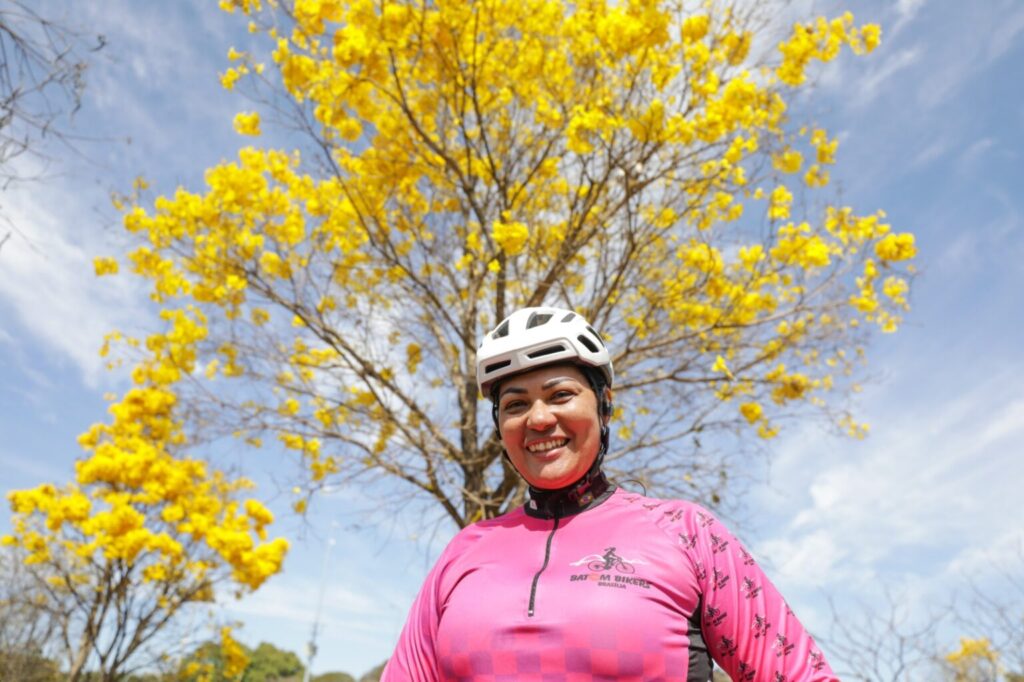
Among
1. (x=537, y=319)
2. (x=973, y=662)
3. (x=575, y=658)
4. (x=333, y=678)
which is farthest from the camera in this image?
(x=333, y=678)

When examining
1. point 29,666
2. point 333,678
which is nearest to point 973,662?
point 29,666

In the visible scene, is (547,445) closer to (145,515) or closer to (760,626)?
(760,626)

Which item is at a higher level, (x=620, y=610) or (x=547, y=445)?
(x=547, y=445)

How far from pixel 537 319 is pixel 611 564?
84 centimetres

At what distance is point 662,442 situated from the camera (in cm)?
738

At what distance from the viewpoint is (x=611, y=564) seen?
1.70m

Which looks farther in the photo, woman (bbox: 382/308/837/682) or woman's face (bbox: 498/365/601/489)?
woman's face (bbox: 498/365/601/489)

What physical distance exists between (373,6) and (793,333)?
5140 mm

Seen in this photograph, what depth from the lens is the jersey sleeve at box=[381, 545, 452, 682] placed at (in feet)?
6.20

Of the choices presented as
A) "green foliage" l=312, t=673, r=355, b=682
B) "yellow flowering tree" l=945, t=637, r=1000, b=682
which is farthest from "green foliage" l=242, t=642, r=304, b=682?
"yellow flowering tree" l=945, t=637, r=1000, b=682

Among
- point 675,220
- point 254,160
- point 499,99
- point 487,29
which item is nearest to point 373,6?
point 487,29

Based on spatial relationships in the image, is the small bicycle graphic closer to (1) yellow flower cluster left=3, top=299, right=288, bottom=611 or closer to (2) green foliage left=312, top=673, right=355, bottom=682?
(1) yellow flower cluster left=3, top=299, right=288, bottom=611

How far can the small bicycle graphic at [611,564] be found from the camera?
168 centimetres

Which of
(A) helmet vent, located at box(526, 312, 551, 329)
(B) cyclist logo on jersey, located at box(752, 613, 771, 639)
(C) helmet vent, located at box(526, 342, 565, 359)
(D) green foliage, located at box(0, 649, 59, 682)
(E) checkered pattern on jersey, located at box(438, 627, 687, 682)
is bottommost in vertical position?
(E) checkered pattern on jersey, located at box(438, 627, 687, 682)
